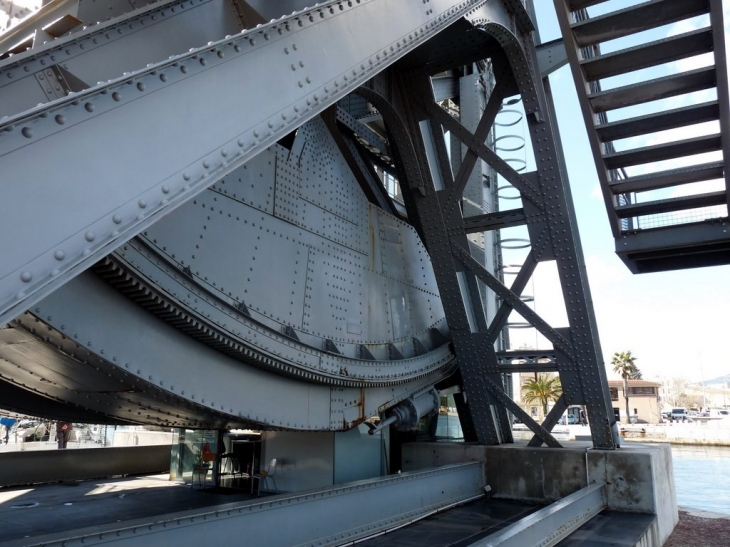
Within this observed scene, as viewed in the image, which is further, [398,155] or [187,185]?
[398,155]

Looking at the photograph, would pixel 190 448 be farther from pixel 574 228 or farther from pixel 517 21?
pixel 517 21

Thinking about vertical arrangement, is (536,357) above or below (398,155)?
below

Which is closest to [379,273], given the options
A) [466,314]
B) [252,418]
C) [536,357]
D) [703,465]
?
[466,314]

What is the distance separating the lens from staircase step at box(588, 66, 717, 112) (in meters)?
8.58

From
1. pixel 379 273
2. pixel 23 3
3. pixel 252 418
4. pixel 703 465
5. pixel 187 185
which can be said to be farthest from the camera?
pixel 703 465

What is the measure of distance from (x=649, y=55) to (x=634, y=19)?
61 cm

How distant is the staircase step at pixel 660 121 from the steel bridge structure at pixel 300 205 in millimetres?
53

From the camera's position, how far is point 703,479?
21000mm

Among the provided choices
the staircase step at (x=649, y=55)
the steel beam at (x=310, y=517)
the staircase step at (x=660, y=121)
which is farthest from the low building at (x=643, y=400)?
the staircase step at (x=649, y=55)

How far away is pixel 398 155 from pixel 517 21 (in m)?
3.11

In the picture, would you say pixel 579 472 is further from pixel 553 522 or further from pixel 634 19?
pixel 634 19

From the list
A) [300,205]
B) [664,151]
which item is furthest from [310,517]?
[664,151]

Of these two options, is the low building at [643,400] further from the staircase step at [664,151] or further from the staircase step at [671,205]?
the staircase step at [664,151]

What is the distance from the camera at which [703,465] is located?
2647 centimetres
